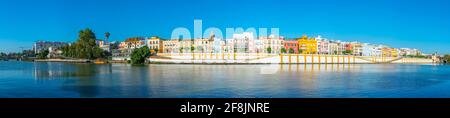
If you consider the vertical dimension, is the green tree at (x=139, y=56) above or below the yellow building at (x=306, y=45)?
below

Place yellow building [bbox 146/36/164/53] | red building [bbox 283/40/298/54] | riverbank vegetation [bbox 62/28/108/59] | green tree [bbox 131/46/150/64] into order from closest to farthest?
green tree [bbox 131/46/150/64] → riverbank vegetation [bbox 62/28/108/59] → red building [bbox 283/40/298/54] → yellow building [bbox 146/36/164/53]

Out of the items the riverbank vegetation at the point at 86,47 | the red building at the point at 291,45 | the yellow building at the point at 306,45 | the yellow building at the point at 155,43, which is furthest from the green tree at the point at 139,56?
the yellow building at the point at 306,45

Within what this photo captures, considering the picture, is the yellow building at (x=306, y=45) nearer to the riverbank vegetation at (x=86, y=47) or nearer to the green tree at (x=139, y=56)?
the green tree at (x=139, y=56)

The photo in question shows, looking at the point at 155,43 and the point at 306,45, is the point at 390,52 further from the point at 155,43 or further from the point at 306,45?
the point at 155,43

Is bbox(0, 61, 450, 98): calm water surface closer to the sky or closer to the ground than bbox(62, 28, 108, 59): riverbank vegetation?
closer to the ground

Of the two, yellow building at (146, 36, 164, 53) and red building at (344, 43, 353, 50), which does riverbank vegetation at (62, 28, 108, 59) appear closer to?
yellow building at (146, 36, 164, 53)

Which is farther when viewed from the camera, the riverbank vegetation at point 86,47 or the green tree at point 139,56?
the riverbank vegetation at point 86,47

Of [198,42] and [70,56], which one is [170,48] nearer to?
[198,42]

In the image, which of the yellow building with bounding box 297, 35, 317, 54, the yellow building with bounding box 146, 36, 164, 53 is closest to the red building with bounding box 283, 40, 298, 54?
the yellow building with bounding box 297, 35, 317, 54

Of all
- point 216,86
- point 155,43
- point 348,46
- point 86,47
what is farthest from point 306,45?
point 216,86

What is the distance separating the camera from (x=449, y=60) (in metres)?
65.4

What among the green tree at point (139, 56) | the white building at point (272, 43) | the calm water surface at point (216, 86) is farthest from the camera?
the white building at point (272, 43)
